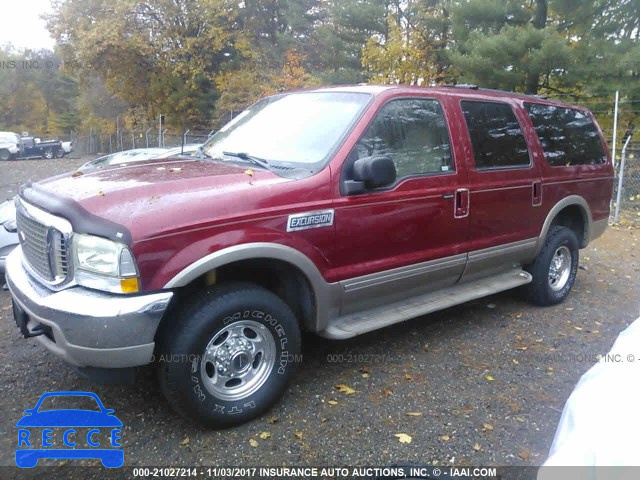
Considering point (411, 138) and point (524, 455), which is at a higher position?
point (411, 138)

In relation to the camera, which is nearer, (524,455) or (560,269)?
(524,455)

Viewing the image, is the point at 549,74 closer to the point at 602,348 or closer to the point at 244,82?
the point at 602,348

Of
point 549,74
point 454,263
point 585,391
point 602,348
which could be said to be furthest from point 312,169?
point 549,74

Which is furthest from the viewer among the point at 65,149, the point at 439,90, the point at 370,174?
the point at 65,149

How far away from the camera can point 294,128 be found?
380 centimetres

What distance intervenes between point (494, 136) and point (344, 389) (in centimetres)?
245

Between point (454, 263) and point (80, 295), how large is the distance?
2.70 metres

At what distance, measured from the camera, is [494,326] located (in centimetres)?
476

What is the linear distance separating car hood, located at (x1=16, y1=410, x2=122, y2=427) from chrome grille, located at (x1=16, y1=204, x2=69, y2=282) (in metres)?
0.89

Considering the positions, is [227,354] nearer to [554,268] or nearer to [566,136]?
[554,268]

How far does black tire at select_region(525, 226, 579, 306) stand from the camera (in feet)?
16.7

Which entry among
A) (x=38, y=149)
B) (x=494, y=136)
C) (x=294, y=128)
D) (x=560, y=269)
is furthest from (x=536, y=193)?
(x=38, y=149)

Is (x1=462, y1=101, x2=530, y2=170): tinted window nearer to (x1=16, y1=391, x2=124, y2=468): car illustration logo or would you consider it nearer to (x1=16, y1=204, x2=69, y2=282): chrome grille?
(x1=16, y1=204, x2=69, y2=282): chrome grille

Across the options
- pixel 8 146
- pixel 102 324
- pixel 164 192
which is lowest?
pixel 8 146
